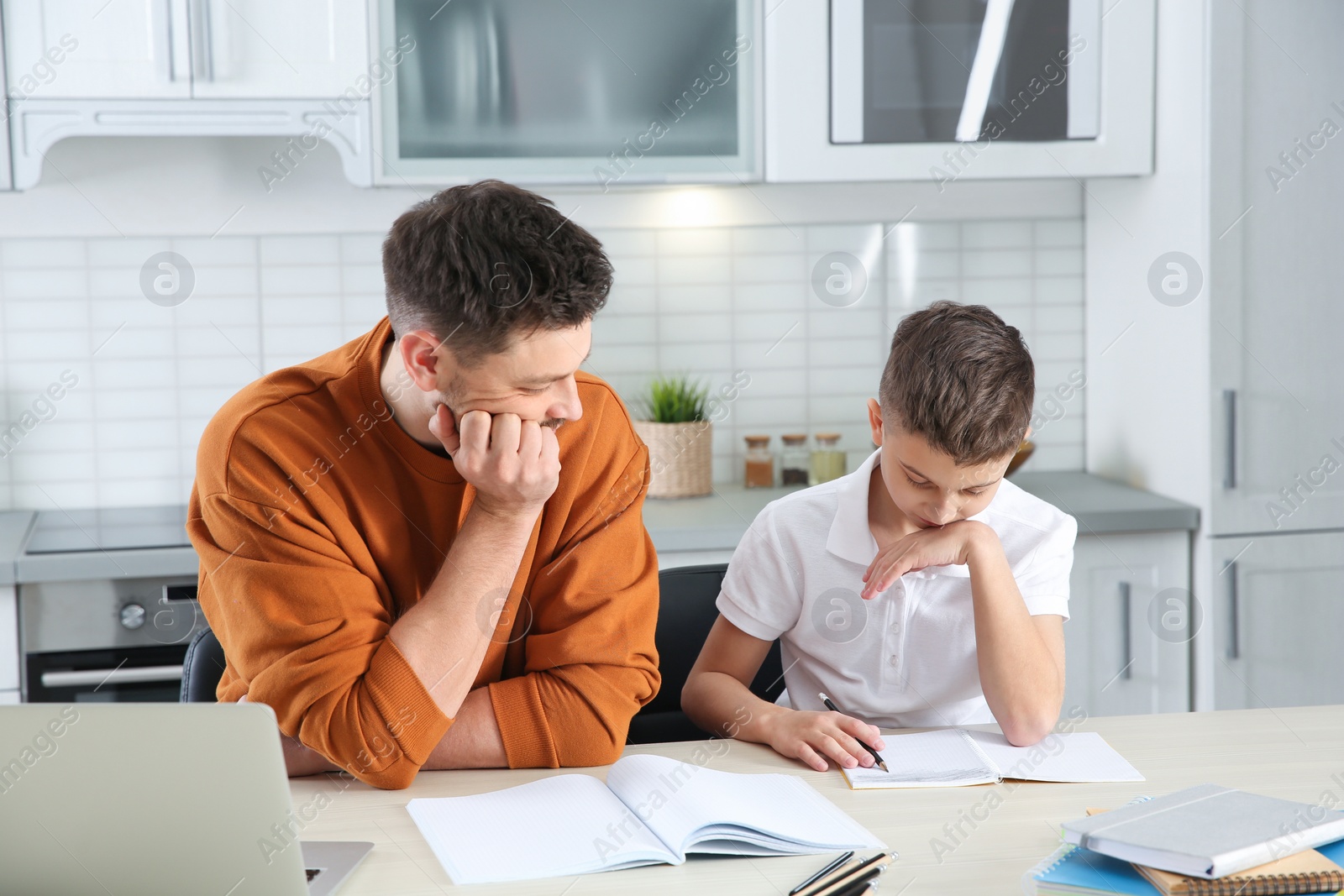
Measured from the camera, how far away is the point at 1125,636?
2.35 metres

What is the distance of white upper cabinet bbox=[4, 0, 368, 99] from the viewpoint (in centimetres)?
209

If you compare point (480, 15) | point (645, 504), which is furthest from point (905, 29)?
point (645, 504)

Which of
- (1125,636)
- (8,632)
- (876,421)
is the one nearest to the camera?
(876,421)

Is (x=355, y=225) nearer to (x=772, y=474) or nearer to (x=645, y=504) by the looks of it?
(x=645, y=504)

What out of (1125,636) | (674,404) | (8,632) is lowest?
(1125,636)

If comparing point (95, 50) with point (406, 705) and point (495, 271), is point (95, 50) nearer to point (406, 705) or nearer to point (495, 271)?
point (495, 271)

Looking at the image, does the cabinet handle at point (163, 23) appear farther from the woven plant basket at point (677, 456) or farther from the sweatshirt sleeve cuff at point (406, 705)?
the sweatshirt sleeve cuff at point (406, 705)

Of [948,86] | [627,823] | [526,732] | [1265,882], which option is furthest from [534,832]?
[948,86]

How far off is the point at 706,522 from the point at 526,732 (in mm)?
1135

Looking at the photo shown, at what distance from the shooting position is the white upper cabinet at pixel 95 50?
6.84ft

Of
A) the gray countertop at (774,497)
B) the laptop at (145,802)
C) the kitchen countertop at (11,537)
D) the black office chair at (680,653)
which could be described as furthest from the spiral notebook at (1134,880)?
the kitchen countertop at (11,537)

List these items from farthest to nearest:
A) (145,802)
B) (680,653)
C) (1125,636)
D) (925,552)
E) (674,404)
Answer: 1. (674,404)
2. (1125,636)
3. (680,653)
4. (925,552)
5. (145,802)

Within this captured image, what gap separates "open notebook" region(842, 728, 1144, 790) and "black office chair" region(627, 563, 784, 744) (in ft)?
1.14

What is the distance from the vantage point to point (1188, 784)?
1.08 meters
